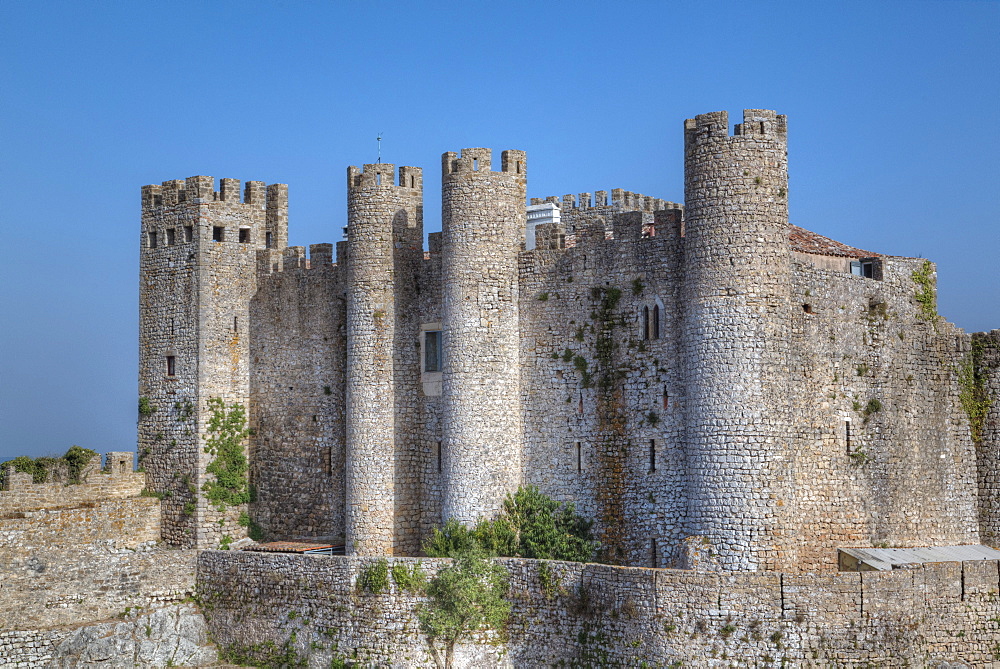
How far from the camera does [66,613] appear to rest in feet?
122

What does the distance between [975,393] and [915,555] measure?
5.44 m

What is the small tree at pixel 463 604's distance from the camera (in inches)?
1275

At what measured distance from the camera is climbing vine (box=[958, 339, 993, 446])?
113 feet

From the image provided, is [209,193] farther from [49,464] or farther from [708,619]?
[708,619]

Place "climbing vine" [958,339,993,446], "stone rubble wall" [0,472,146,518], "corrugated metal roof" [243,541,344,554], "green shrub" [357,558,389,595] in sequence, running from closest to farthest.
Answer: "green shrub" [357,558,389,595] < "climbing vine" [958,339,993,446] < "stone rubble wall" [0,472,146,518] < "corrugated metal roof" [243,541,344,554]

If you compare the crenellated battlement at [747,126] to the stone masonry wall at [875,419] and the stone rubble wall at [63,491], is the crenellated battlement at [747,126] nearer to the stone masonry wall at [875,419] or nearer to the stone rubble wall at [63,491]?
the stone masonry wall at [875,419]

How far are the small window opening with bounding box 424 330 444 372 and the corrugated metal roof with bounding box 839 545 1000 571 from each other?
12.4m

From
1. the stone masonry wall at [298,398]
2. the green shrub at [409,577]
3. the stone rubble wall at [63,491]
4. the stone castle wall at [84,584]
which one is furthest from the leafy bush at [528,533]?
the stone rubble wall at [63,491]

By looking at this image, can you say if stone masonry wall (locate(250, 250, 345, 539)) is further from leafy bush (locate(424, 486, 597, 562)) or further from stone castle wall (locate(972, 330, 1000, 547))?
stone castle wall (locate(972, 330, 1000, 547))

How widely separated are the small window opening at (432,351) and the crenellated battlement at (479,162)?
15.4 ft

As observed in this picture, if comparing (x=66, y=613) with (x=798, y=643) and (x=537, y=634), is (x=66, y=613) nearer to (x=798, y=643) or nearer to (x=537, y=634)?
(x=537, y=634)

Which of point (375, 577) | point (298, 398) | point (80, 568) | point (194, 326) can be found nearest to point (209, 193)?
point (194, 326)

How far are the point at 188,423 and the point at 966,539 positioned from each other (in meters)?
23.0

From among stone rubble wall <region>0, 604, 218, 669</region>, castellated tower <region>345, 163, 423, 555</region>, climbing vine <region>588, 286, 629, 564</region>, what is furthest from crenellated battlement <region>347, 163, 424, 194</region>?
stone rubble wall <region>0, 604, 218, 669</region>
